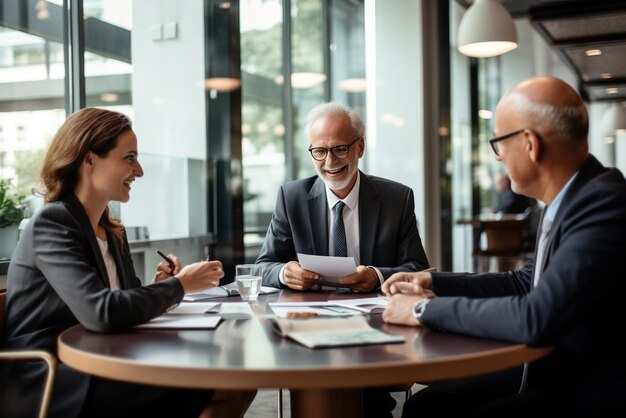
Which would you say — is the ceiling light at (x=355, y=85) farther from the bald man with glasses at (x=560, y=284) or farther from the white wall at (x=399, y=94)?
Answer: the bald man with glasses at (x=560, y=284)

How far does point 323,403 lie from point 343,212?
1.20m

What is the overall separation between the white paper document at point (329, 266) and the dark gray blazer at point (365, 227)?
0.36 metres

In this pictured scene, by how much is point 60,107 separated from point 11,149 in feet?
1.33

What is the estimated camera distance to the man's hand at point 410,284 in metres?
1.97

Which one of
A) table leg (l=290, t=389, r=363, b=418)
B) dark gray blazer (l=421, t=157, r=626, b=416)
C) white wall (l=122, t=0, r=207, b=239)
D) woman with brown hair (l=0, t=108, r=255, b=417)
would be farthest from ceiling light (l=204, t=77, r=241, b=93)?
dark gray blazer (l=421, t=157, r=626, b=416)

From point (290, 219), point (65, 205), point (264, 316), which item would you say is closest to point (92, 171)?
point (65, 205)

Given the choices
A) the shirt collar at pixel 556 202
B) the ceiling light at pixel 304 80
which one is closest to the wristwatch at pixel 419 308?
the shirt collar at pixel 556 202

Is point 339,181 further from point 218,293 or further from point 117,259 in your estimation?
point 117,259

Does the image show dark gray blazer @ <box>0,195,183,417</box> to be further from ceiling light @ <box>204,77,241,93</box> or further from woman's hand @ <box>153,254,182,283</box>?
ceiling light @ <box>204,77,241,93</box>

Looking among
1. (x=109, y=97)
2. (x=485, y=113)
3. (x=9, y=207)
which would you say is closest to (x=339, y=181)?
(x=9, y=207)

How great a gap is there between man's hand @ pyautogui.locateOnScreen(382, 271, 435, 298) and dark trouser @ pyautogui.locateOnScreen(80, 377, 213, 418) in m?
0.63

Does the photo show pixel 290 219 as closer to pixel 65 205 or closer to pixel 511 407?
pixel 65 205

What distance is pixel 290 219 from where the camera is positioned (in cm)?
284

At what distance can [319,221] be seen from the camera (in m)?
2.83
